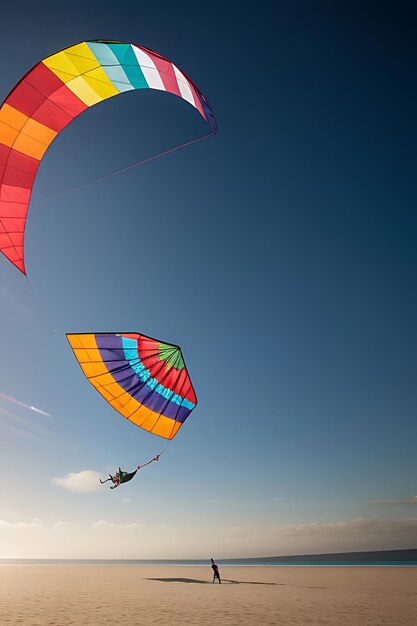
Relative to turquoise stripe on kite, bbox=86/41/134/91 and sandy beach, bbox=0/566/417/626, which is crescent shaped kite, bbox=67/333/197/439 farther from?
turquoise stripe on kite, bbox=86/41/134/91

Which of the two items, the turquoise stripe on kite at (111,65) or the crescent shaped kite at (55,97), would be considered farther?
the crescent shaped kite at (55,97)

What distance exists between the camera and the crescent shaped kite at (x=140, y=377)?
31.6ft

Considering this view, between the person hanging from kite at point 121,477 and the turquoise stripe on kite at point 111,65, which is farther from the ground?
the turquoise stripe on kite at point 111,65

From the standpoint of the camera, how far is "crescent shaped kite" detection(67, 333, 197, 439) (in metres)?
9.62

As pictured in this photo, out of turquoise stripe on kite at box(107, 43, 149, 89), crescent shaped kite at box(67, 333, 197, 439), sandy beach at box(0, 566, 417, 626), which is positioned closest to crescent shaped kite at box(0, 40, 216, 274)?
turquoise stripe on kite at box(107, 43, 149, 89)

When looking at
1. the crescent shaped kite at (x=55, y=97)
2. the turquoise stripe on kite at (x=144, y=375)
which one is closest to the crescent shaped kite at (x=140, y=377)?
the turquoise stripe on kite at (x=144, y=375)

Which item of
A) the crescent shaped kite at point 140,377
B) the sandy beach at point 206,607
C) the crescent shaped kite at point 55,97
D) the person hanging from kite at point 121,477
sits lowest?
the sandy beach at point 206,607

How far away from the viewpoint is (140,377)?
1123 centimetres

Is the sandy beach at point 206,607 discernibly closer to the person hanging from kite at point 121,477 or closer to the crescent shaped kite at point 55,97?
the person hanging from kite at point 121,477

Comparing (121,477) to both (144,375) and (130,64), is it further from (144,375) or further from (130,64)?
(130,64)

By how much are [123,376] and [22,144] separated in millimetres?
6453

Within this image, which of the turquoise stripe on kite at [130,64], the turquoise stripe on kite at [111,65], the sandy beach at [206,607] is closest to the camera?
the turquoise stripe on kite at [111,65]

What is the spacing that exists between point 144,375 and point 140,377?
15cm

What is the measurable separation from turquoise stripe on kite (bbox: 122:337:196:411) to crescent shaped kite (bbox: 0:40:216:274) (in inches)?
131
